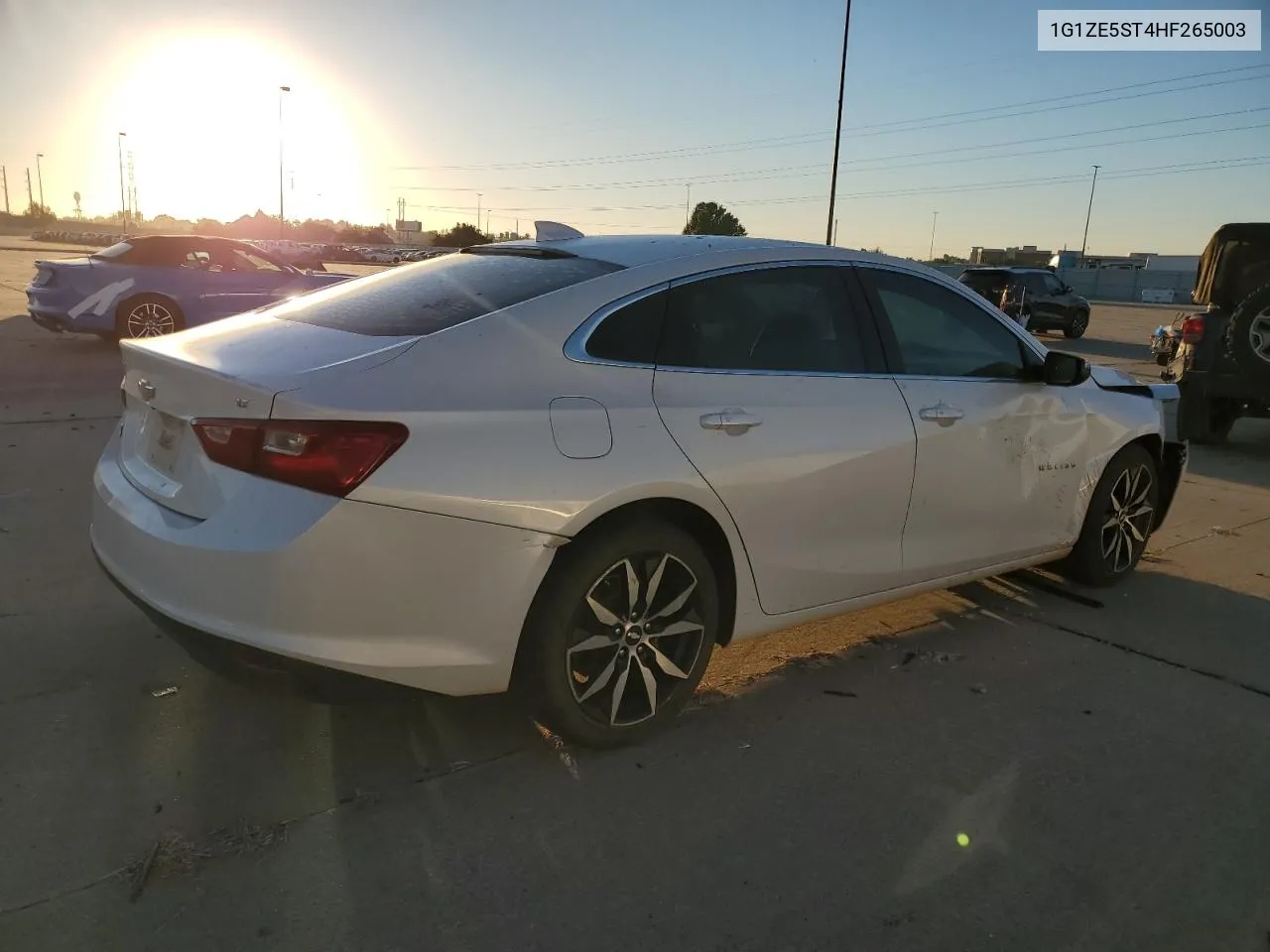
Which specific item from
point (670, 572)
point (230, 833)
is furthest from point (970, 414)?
point (230, 833)

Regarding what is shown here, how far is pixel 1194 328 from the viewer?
841 centimetres

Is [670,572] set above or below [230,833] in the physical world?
above

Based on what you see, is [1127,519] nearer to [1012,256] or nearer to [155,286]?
[155,286]

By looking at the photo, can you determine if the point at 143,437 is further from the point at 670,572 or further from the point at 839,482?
the point at 839,482

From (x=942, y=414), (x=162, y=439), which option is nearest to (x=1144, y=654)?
(x=942, y=414)

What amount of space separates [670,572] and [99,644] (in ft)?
7.43

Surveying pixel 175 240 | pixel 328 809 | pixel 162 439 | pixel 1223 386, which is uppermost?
pixel 175 240

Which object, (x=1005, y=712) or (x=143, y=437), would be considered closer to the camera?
(x=143, y=437)

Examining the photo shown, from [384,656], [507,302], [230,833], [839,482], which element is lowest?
[230,833]

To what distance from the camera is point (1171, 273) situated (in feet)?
229

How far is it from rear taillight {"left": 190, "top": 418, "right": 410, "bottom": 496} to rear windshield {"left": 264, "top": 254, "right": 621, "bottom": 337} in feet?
1.56

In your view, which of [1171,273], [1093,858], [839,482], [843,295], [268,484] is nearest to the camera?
[268,484]

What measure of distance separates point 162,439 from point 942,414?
9.06ft

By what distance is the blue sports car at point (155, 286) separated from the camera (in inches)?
433
